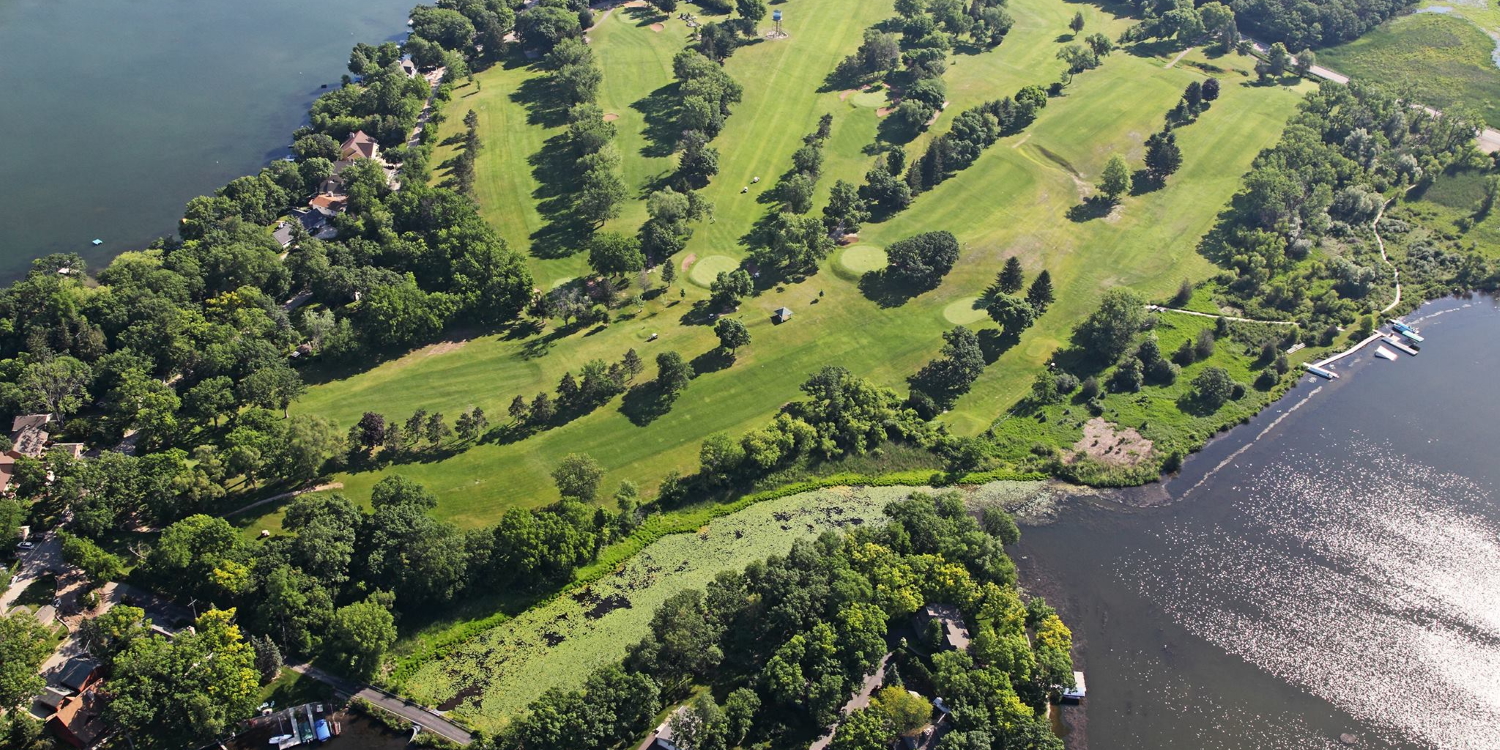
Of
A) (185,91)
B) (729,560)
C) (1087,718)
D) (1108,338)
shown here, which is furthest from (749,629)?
(185,91)

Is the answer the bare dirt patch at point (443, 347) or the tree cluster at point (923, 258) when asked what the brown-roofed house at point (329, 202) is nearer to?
the bare dirt patch at point (443, 347)

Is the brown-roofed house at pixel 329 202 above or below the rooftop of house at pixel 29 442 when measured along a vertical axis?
above

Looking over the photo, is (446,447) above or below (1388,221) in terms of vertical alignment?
above

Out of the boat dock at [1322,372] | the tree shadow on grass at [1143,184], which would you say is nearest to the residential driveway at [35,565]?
the boat dock at [1322,372]

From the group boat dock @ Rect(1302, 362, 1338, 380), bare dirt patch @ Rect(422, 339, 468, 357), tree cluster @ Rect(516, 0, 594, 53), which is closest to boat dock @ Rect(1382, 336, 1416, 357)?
boat dock @ Rect(1302, 362, 1338, 380)

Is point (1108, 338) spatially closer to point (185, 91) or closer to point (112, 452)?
point (112, 452)

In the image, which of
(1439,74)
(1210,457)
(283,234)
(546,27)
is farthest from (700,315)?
(1439,74)

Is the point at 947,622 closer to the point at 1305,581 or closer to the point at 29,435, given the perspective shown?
the point at 1305,581
